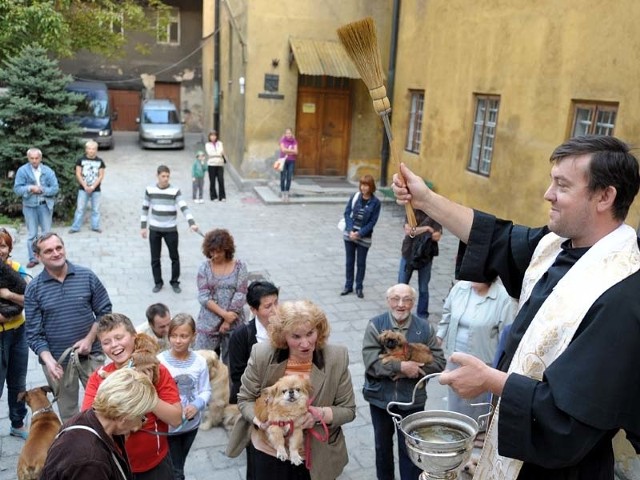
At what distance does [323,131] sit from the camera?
60.6 ft

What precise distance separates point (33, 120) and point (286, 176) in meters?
6.37

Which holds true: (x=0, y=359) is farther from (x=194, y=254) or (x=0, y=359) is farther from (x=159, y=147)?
(x=159, y=147)

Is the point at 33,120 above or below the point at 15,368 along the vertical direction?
above

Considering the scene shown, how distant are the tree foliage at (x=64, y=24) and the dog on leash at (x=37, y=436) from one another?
12.7m

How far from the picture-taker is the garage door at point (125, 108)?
105ft

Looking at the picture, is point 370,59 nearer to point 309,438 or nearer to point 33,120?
point 309,438

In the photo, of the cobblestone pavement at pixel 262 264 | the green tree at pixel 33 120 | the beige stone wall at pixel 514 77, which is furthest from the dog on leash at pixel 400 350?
the green tree at pixel 33 120

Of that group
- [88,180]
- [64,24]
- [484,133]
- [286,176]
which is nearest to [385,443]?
[88,180]

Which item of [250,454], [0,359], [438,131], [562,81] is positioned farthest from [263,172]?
[250,454]

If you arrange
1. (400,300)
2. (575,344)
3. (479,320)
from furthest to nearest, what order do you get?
1. (479,320)
2. (400,300)
3. (575,344)

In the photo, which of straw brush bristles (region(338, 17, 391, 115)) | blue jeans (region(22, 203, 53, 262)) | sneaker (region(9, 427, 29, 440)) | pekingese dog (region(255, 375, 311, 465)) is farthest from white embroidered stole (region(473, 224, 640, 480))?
blue jeans (region(22, 203, 53, 262))

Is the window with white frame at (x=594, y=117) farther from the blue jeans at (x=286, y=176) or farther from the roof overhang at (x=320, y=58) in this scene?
the blue jeans at (x=286, y=176)

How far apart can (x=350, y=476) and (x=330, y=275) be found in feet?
18.2

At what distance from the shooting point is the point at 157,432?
3.39m
